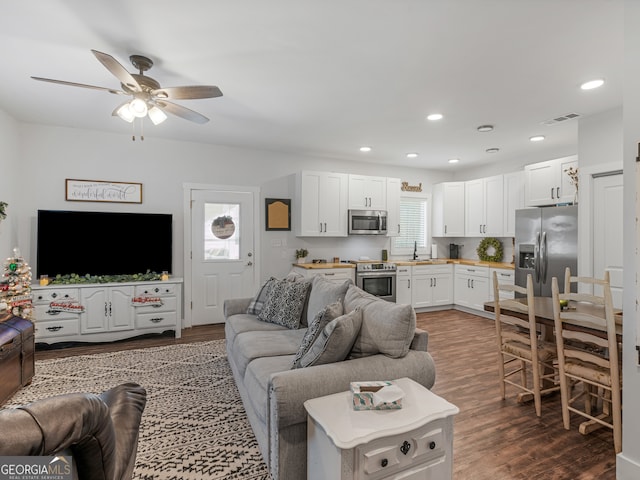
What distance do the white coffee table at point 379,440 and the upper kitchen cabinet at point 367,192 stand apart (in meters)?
4.43

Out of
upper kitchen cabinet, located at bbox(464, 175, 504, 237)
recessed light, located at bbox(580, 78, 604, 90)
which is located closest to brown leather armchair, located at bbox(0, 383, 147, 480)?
recessed light, located at bbox(580, 78, 604, 90)

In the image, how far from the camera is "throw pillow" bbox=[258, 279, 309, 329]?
314 centimetres

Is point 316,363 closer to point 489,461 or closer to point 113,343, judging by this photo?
point 489,461

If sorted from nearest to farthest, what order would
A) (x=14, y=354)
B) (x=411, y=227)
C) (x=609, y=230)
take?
1. (x=14, y=354)
2. (x=609, y=230)
3. (x=411, y=227)

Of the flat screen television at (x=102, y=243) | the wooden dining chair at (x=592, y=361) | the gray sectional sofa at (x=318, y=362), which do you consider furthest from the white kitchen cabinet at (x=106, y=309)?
the wooden dining chair at (x=592, y=361)

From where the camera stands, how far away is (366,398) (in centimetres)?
161

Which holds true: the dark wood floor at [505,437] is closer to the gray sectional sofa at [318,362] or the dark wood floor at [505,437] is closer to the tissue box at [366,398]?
the gray sectional sofa at [318,362]

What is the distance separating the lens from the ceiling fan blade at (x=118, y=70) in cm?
205

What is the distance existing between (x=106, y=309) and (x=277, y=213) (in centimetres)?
271

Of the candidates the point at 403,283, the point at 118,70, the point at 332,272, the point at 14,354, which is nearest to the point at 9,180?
the point at 14,354

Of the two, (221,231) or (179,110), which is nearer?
(179,110)

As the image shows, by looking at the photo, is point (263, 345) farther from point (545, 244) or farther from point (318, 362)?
point (545, 244)

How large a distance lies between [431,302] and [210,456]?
194 inches

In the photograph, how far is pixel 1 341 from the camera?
105 inches
